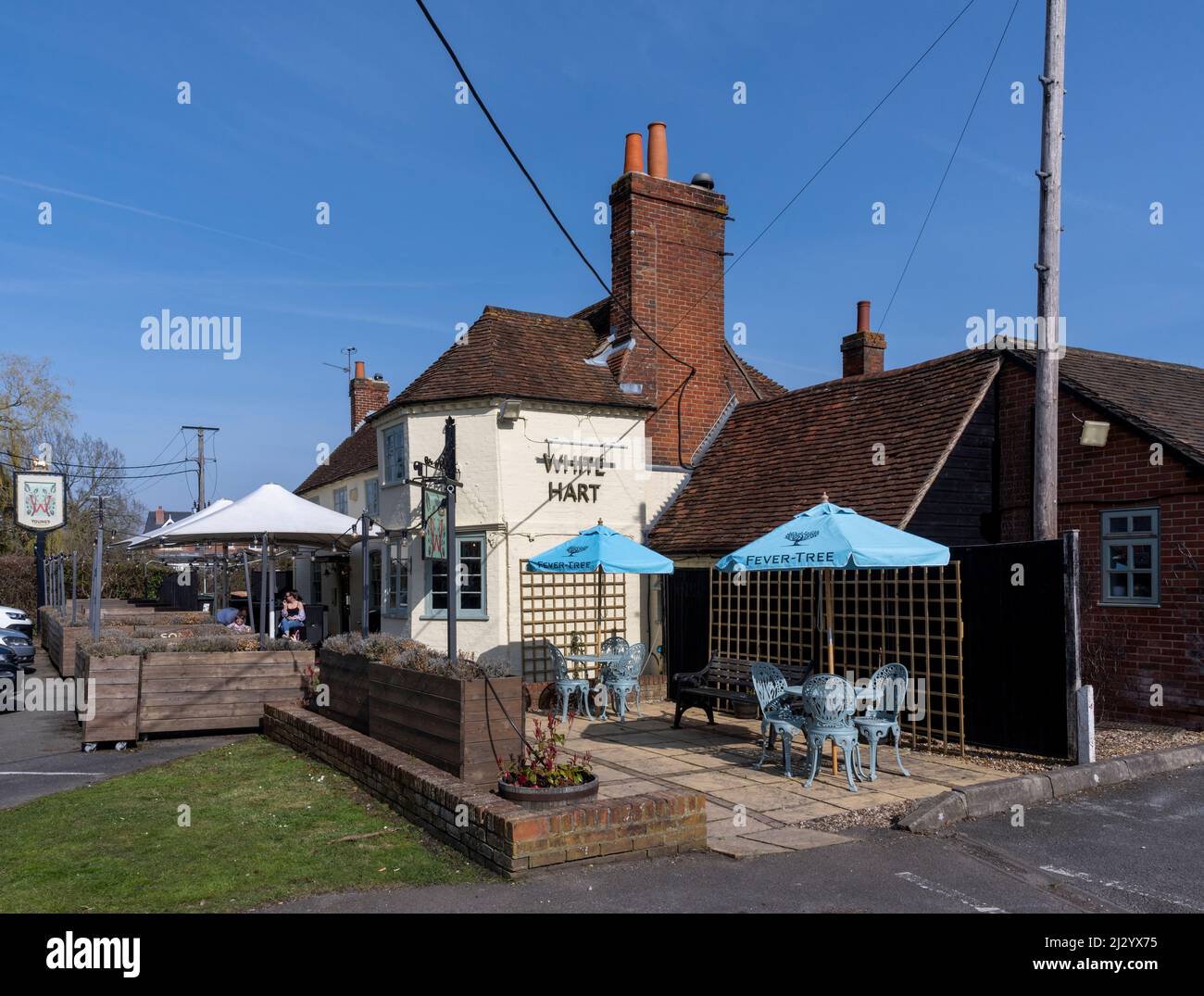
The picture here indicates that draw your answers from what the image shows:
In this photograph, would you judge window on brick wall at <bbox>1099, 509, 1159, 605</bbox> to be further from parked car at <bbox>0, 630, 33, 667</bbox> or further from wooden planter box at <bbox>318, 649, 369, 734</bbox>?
parked car at <bbox>0, 630, 33, 667</bbox>

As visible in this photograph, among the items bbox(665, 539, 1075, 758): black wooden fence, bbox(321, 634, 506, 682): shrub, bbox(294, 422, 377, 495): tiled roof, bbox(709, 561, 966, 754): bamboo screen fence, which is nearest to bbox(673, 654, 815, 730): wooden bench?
bbox(709, 561, 966, 754): bamboo screen fence

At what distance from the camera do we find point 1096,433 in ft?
39.6

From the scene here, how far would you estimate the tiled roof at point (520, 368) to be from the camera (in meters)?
15.6

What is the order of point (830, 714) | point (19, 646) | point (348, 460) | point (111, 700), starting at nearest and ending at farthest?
1. point (830, 714)
2. point (111, 700)
3. point (19, 646)
4. point (348, 460)

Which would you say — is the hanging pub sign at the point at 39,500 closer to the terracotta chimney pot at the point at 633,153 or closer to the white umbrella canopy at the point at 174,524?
the white umbrella canopy at the point at 174,524

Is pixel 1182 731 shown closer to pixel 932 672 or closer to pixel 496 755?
pixel 932 672

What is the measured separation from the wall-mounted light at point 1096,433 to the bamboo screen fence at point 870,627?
346cm

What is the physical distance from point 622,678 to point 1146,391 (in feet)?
27.4

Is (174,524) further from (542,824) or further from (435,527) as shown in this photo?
(542,824)

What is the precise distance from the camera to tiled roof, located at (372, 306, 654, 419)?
1559 cm

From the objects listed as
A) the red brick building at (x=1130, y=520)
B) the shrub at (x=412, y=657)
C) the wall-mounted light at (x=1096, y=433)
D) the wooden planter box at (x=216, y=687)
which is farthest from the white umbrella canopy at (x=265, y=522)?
the wall-mounted light at (x=1096, y=433)

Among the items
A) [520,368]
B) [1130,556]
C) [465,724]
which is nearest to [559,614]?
[520,368]
